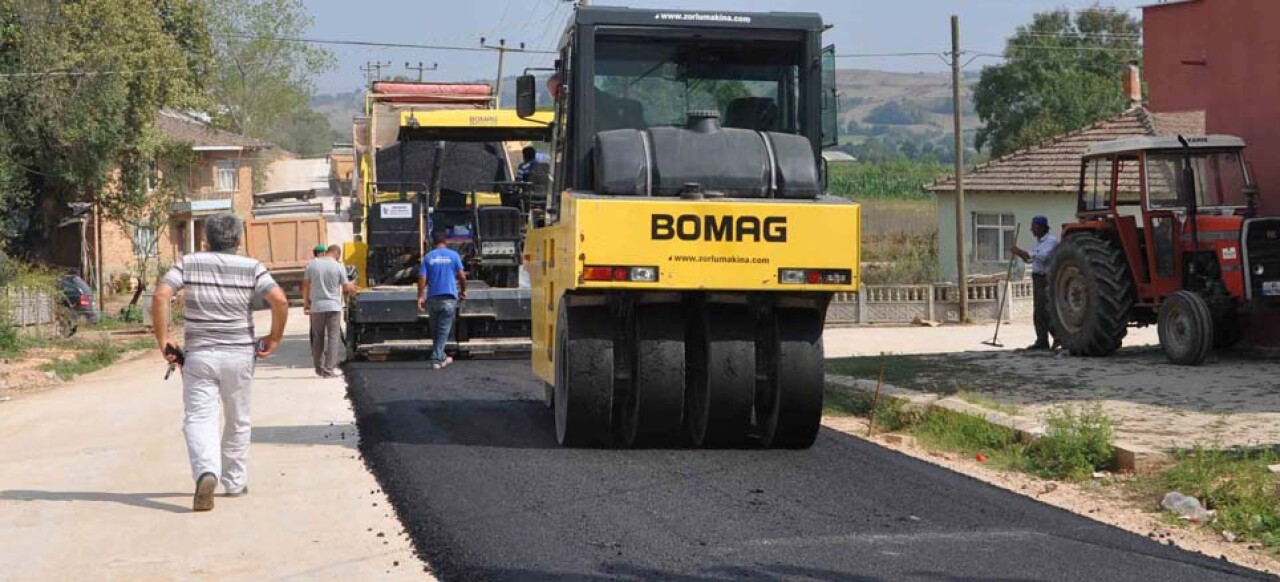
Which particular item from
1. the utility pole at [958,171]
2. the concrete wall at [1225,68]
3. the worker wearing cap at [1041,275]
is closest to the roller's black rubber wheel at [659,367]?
the worker wearing cap at [1041,275]

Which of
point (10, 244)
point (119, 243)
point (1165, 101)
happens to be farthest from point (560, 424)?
point (119, 243)

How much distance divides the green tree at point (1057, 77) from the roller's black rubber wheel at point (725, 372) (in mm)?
61735

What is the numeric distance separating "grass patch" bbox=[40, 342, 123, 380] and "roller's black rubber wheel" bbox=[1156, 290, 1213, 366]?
14.7 metres

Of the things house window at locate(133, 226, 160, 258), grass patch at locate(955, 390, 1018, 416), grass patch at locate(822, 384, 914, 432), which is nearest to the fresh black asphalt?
grass patch at locate(822, 384, 914, 432)

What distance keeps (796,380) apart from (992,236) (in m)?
32.7

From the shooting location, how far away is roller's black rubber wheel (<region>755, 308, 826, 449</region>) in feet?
35.8

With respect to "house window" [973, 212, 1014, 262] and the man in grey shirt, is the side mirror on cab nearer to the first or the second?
the man in grey shirt

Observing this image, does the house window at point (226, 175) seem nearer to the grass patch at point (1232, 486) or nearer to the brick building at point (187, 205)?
the brick building at point (187, 205)

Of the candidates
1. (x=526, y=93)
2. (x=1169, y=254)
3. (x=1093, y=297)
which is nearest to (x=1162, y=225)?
(x=1169, y=254)

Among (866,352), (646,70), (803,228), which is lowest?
(866,352)

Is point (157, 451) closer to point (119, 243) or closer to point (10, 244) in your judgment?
point (10, 244)

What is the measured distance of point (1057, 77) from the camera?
76000 mm

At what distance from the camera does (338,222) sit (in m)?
62.3

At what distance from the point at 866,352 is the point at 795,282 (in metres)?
14.8
